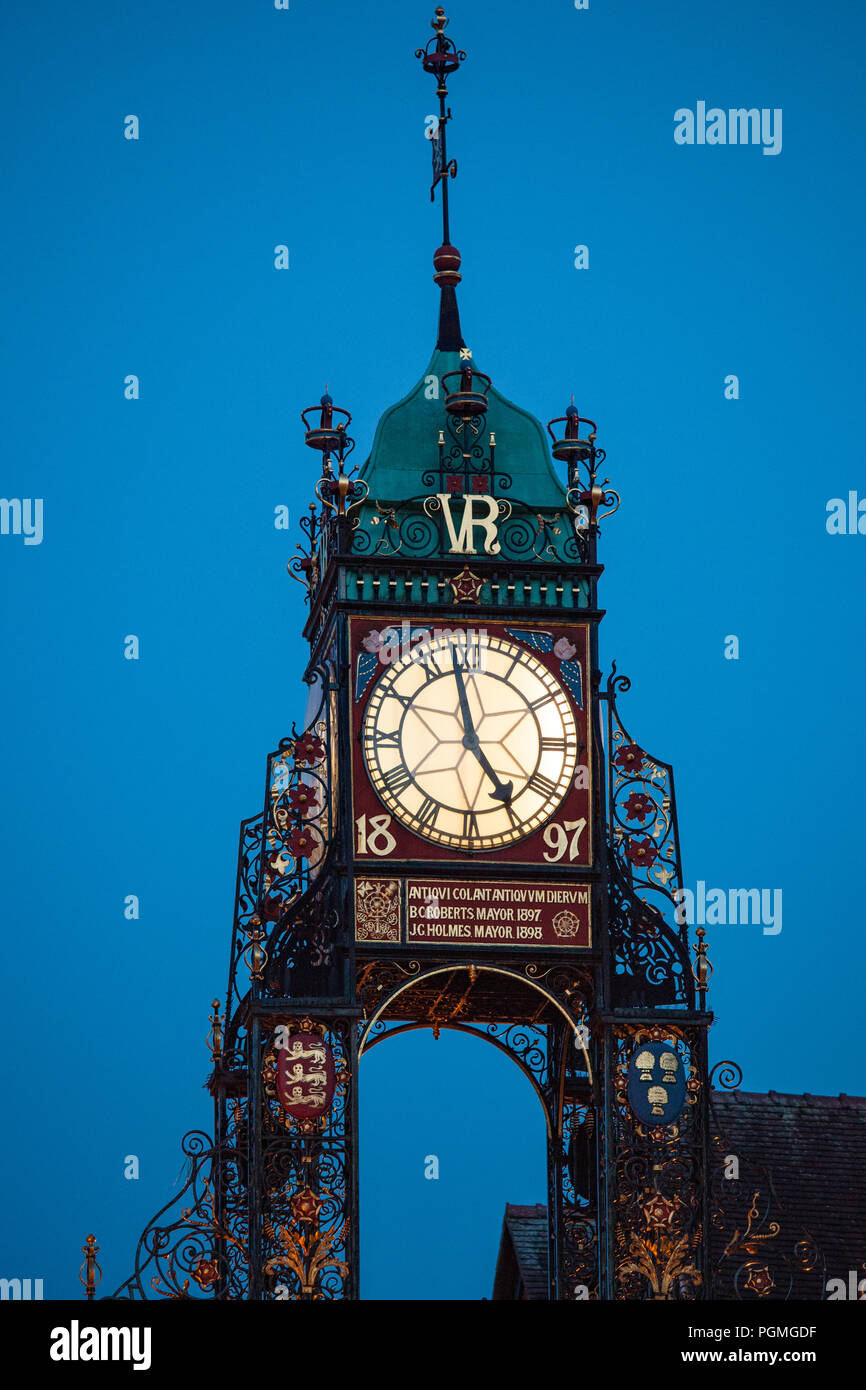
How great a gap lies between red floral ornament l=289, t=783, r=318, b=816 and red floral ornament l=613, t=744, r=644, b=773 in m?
2.42

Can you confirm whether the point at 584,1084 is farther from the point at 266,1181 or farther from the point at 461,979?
the point at 266,1181

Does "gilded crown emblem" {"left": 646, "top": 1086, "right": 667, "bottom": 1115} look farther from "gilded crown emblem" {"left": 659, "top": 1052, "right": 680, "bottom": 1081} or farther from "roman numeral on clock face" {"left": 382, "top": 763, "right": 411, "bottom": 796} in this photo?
"roman numeral on clock face" {"left": 382, "top": 763, "right": 411, "bottom": 796}

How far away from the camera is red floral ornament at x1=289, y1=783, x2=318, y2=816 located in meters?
25.6

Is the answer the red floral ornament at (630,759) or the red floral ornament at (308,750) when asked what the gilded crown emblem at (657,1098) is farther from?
the red floral ornament at (308,750)

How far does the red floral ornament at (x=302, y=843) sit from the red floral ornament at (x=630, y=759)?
2.50 m

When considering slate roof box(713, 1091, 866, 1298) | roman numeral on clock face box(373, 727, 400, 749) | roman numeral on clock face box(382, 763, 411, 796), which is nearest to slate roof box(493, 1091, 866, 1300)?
slate roof box(713, 1091, 866, 1298)

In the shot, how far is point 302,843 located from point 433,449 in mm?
3638

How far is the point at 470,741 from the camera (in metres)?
25.8

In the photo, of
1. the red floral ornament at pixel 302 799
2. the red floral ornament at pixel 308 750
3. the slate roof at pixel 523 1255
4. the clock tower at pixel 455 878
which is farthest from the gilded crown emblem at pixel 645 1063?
the slate roof at pixel 523 1255

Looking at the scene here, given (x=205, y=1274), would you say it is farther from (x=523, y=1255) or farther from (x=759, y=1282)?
(x=523, y=1255)

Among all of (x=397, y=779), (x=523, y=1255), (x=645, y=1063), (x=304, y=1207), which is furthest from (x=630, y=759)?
(x=523, y=1255)
